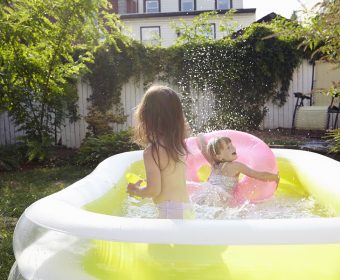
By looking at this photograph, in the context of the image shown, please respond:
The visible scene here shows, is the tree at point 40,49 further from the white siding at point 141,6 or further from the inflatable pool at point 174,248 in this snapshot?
the white siding at point 141,6

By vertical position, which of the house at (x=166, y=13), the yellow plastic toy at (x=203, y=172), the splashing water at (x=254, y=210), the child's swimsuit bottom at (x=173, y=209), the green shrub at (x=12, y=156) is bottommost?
the green shrub at (x=12, y=156)

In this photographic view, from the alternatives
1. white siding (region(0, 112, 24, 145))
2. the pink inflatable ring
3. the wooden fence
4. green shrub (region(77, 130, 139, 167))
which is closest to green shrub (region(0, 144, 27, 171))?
green shrub (region(77, 130, 139, 167))

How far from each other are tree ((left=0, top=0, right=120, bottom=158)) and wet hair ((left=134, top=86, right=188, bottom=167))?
417 centimetres

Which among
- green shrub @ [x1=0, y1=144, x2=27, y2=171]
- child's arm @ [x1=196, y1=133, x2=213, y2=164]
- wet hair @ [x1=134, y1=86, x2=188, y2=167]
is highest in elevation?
wet hair @ [x1=134, y1=86, x2=188, y2=167]

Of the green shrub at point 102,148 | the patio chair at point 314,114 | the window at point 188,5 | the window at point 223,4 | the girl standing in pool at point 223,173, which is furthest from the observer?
the window at point 188,5

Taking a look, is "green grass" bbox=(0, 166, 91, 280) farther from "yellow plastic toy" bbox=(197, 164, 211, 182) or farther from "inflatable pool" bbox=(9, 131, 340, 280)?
"yellow plastic toy" bbox=(197, 164, 211, 182)

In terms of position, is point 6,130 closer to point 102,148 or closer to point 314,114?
point 102,148

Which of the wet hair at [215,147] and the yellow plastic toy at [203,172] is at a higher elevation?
the wet hair at [215,147]

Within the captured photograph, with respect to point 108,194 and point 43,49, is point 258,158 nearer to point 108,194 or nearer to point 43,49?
point 108,194

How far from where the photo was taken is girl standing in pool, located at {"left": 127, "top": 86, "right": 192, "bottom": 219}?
2.12m

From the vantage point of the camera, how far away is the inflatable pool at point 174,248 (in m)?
1.50

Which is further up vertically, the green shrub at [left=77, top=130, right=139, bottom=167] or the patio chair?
the patio chair

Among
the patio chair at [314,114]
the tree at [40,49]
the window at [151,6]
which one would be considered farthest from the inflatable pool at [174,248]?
the window at [151,6]

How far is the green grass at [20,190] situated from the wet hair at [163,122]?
3.55ft
